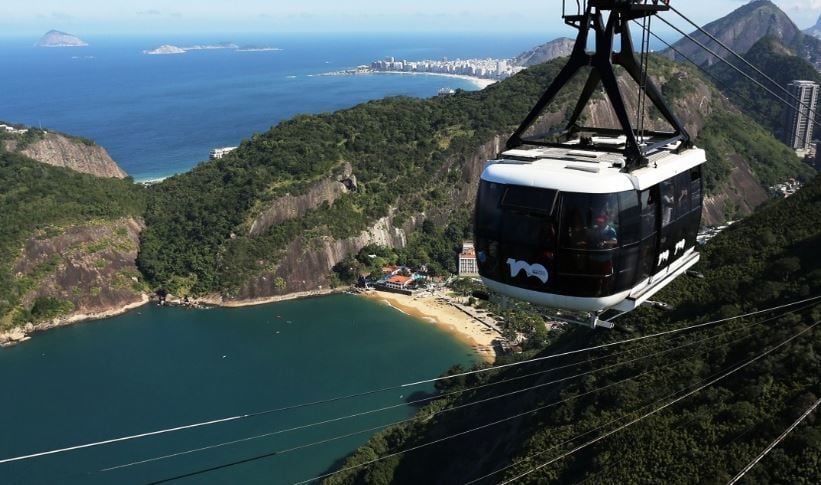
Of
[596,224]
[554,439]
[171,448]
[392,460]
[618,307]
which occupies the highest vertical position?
[596,224]

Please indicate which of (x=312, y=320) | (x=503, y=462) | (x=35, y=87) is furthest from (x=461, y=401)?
(x=35, y=87)

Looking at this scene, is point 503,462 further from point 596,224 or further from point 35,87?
point 35,87

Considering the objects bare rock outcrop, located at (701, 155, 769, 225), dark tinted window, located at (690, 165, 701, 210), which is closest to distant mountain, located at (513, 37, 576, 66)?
bare rock outcrop, located at (701, 155, 769, 225)

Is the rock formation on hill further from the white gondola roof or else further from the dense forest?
the white gondola roof

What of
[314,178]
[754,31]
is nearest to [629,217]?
[314,178]

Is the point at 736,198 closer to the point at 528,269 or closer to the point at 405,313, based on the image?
the point at 405,313

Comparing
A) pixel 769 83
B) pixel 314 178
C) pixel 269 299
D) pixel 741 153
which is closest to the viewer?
pixel 269 299
